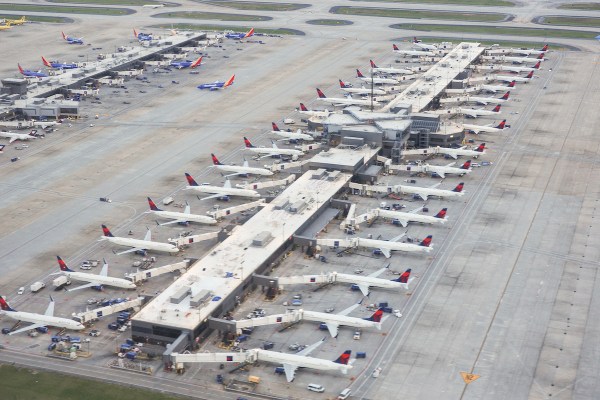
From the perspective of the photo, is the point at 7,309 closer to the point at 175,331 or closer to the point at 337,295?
the point at 175,331

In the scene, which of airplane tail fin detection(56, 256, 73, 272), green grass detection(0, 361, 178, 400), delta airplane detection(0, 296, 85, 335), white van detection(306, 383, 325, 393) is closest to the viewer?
green grass detection(0, 361, 178, 400)

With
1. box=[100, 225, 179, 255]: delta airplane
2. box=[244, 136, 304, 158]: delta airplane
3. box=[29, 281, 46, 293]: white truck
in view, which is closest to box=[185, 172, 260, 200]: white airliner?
box=[244, 136, 304, 158]: delta airplane

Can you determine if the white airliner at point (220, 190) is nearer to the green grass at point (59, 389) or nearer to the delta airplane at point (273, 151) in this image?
the delta airplane at point (273, 151)

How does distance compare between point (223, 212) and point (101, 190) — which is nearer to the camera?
point (223, 212)

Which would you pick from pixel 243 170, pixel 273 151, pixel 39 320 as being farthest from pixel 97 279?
pixel 273 151

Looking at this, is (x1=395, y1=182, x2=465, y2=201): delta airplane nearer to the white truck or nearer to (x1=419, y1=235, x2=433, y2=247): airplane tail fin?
(x1=419, y1=235, x2=433, y2=247): airplane tail fin

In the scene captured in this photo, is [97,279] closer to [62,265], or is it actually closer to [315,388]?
[62,265]

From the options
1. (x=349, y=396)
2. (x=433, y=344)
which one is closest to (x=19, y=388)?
(x=349, y=396)
